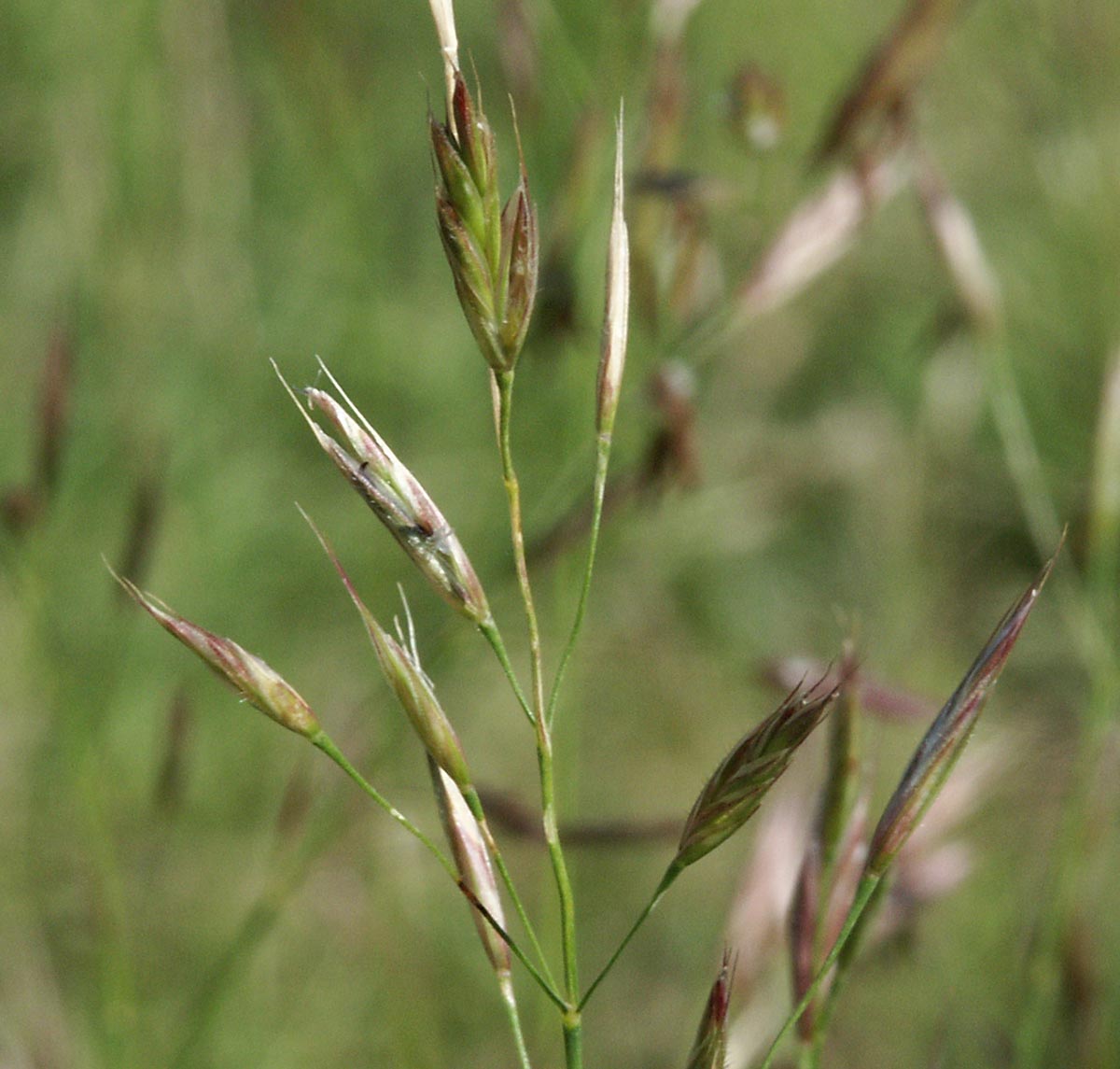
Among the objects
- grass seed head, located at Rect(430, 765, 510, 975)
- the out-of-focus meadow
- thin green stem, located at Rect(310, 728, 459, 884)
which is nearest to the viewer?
thin green stem, located at Rect(310, 728, 459, 884)

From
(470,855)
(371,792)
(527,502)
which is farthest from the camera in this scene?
(527,502)

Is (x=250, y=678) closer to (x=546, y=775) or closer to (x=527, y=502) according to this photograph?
(x=546, y=775)

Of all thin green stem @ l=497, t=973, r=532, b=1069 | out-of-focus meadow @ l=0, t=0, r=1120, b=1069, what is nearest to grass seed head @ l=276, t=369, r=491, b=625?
thin green stem @ l=497, t=973, r=532, b=1069

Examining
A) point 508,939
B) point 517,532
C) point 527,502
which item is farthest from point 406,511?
point 527,502

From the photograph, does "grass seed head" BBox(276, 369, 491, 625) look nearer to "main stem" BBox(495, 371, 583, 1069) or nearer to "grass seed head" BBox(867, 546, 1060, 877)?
"main stem" BBox(495, 371, 583, 1069)

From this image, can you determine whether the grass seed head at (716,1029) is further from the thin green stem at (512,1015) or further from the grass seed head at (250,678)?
the grass seed head at (250,678)

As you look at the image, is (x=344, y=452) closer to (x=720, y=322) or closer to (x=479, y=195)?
(x=479, y=195)
